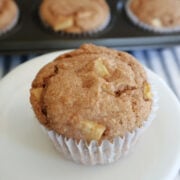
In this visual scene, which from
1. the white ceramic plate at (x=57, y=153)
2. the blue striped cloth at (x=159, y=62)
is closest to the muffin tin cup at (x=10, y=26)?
the blue striped cloth at (x=159, y=62)

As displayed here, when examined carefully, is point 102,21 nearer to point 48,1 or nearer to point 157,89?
point 48,1

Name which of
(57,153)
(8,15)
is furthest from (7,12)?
(57,153)

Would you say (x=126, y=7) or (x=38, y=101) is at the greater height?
(x=38, y=101)

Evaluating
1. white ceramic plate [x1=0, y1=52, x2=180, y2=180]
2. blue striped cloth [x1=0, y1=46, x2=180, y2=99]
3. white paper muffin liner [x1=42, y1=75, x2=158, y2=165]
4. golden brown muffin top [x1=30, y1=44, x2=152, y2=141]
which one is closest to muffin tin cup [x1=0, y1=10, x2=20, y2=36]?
blue striped cloth [x1=0, y1=46, x2=180, y2=99]

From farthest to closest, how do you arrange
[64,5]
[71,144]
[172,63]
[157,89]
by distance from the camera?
[64,5]
[172,63]
[157,89]
[71,144]

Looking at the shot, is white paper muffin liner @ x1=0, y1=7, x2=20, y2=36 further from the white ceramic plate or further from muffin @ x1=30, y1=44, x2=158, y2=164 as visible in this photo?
muffin @ x1=30, y1=44, x2=158, y2=164

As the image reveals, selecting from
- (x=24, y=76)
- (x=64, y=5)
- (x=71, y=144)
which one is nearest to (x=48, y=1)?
(x=64, y=5)
